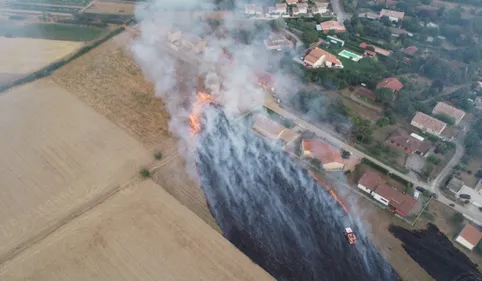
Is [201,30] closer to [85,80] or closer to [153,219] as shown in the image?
[85,80]

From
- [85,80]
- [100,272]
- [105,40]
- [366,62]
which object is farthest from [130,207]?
[366,62]

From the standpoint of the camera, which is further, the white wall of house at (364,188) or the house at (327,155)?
the house at (327,155)

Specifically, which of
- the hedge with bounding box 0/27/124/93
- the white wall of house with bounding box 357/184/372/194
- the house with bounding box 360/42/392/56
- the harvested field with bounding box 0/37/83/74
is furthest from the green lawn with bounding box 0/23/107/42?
the white wall of house with bounding box 357/184/372/194

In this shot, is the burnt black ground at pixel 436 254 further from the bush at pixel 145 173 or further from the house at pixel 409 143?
the bush at pixel 145 173

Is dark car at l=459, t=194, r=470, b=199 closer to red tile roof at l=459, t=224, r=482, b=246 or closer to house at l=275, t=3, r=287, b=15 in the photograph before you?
red tile roof at l=459, t=224, r=482, b=246

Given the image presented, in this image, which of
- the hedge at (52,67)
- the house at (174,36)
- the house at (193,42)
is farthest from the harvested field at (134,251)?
the house at (174,36)

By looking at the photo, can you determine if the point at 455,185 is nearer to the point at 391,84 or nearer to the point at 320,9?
the point at 391,84
